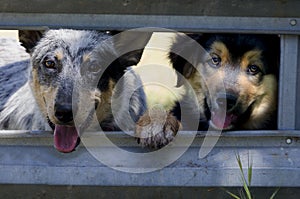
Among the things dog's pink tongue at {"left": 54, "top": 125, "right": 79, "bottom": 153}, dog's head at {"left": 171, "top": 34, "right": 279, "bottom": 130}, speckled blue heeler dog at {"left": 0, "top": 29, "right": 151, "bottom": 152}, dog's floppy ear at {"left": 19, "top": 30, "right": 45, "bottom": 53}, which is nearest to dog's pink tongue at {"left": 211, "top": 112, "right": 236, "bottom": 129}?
dog's head at {"left": 171, "top": 34, "right": 279, "bottom": 130}

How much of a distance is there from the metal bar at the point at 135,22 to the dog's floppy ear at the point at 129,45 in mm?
283

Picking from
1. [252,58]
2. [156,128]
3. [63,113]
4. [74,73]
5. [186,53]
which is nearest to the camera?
[63,113]

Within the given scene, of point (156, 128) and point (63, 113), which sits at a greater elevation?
point (63, 113)

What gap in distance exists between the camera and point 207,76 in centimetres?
438

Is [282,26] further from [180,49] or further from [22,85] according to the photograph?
[22,85]

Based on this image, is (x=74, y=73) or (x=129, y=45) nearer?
(x=74, y=73)

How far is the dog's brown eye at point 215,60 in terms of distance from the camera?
171 inches

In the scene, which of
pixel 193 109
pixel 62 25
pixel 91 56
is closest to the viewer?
pixel 62 25

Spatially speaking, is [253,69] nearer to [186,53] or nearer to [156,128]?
[186,53]

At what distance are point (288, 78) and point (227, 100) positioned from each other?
1.57 feet

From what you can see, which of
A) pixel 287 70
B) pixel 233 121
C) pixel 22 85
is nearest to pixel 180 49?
pixel 233 121

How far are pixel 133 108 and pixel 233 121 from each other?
728 mm

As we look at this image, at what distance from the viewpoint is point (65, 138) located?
3.88 m

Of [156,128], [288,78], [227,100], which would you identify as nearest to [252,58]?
[227,100]
